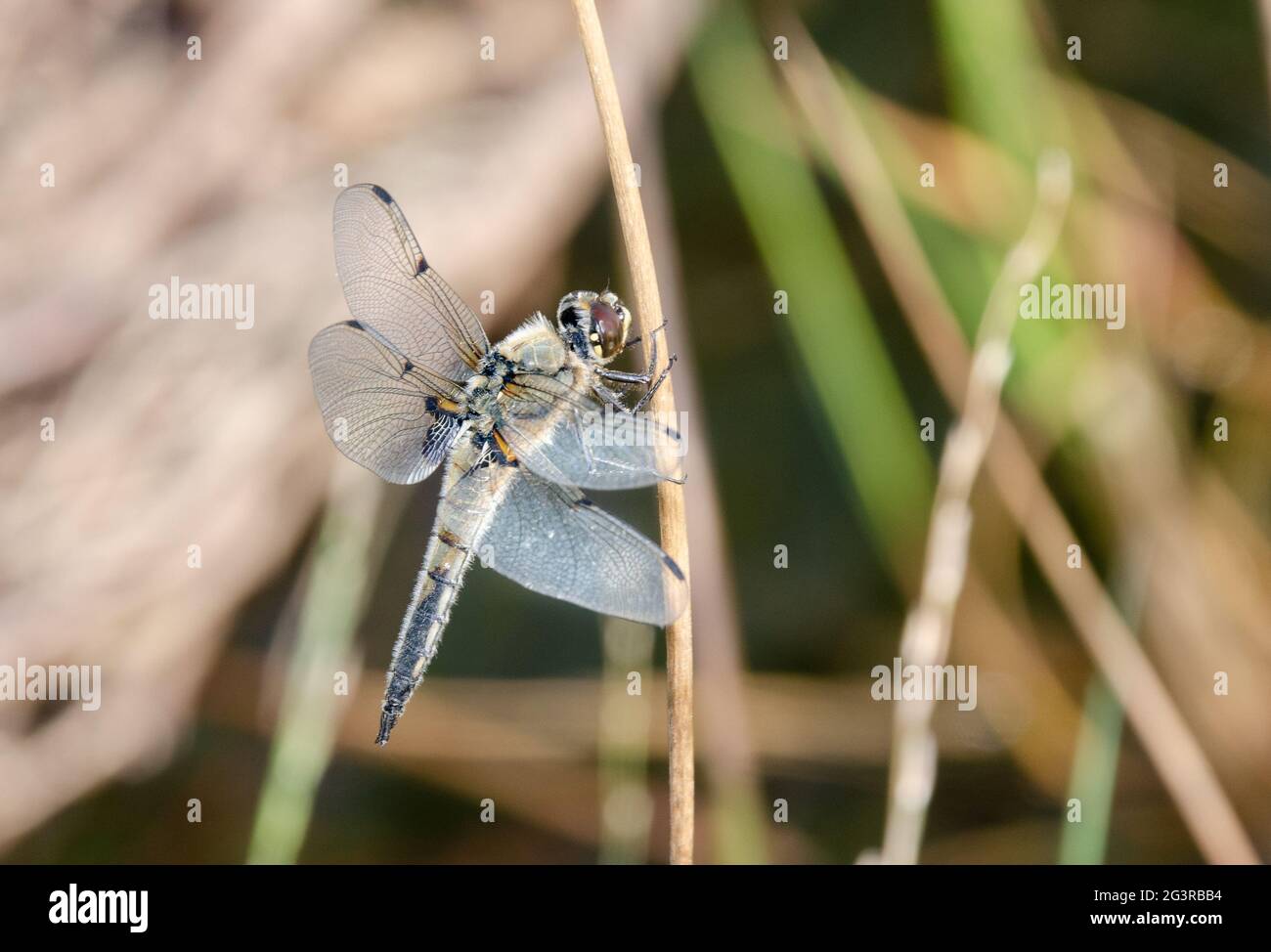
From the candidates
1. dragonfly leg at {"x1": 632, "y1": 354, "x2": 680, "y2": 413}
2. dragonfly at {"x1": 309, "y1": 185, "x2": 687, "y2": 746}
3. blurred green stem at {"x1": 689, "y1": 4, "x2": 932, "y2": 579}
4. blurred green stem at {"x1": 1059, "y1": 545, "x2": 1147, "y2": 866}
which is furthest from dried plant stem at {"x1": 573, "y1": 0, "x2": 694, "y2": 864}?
blurred green stem at {"x1": 689, "y1": 4, "x2": 932, "y2": 579}

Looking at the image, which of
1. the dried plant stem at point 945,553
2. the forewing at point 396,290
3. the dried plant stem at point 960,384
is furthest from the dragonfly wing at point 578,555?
the dried plant stem at point 960,384

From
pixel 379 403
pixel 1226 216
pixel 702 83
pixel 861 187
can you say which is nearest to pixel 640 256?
pixel 379 403

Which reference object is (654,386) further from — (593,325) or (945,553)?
(945,553)

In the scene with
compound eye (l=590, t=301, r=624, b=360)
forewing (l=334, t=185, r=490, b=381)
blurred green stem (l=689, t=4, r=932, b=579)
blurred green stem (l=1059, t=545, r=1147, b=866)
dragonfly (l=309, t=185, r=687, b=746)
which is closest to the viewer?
dragonfly (l=309, t=185, r=687, b=746)

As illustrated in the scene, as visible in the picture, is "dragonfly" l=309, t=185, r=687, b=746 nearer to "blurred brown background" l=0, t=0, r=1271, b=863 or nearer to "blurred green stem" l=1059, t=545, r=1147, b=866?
"blurred brown background" l=0, t=0, r=1271, b=863

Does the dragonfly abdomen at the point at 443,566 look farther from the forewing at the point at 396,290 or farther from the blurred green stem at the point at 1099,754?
the blurred green stem at the point at 1099,754
